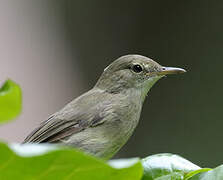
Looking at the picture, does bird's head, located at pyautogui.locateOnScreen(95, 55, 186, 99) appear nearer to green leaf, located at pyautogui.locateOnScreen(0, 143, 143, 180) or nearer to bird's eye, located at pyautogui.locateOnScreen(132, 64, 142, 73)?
bird's eye, located at pyautogui.locateOnScreen(132, 64, 142, 73)

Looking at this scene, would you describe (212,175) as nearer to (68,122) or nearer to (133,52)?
(68,122)

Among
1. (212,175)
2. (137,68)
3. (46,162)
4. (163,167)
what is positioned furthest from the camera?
(137,68)

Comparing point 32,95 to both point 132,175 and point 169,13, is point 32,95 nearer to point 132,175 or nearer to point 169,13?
point 169,13

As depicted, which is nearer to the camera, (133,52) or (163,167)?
(163,167)

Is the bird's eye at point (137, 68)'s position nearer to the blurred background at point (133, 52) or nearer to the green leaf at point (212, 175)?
the green leaf at point (212, 175)

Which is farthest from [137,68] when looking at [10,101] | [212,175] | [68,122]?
[10,101]

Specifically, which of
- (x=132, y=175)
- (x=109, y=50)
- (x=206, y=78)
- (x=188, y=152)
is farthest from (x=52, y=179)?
(x=109, y=50)

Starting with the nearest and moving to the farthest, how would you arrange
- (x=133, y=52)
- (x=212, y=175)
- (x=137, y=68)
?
(x=212, y=175), (x=137, y=68), (x=133, y=52)

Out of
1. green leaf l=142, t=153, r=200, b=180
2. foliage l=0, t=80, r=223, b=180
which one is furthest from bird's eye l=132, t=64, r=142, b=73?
foliage l=0, t=80, r=223, b=180
